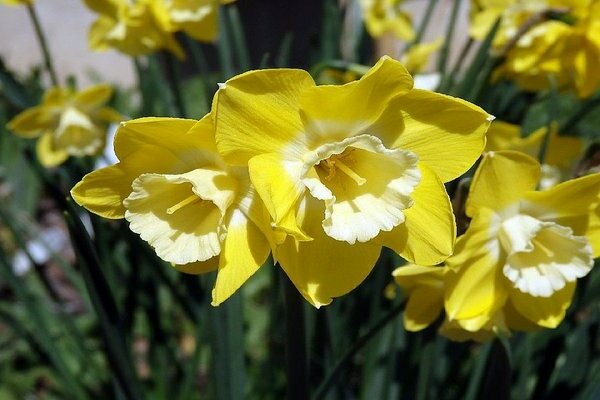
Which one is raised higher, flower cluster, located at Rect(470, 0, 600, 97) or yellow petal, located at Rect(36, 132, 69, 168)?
flower cluster, located at Rect(470, 0, 600, 97)

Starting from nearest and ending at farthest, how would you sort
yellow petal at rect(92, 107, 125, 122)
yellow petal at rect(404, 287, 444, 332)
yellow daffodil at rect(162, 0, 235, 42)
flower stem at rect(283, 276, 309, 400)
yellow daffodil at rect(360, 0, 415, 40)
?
1. flower stem at rect(283, 276, 309, 400)
2. yellow petal at rect(404, 287, 444, 332)
3. yellow daffodil at rect(162, 0, 235, 42)
4. yellow petal at rect(92, 107, 125, 122)
5. yellow daffodil at rect(360, 0, 415, 40)

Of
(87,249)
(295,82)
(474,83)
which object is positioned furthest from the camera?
(474,83)

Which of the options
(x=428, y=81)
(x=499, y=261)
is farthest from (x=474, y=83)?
(x=499, y=261)

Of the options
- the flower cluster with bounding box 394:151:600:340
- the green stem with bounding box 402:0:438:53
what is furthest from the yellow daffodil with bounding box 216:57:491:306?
the green stem with bounding box 402:0:438:53

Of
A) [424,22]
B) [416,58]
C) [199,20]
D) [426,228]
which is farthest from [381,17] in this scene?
[426,228]

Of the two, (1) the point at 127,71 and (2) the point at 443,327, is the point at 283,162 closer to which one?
(2) the point at 443,327

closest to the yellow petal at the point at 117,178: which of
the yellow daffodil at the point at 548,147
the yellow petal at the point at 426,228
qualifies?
the yellow petal at the point at 426,228

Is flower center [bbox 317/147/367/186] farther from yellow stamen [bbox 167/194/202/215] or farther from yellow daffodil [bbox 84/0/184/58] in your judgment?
yellow daffodil [bbox 84/0/184/58]
